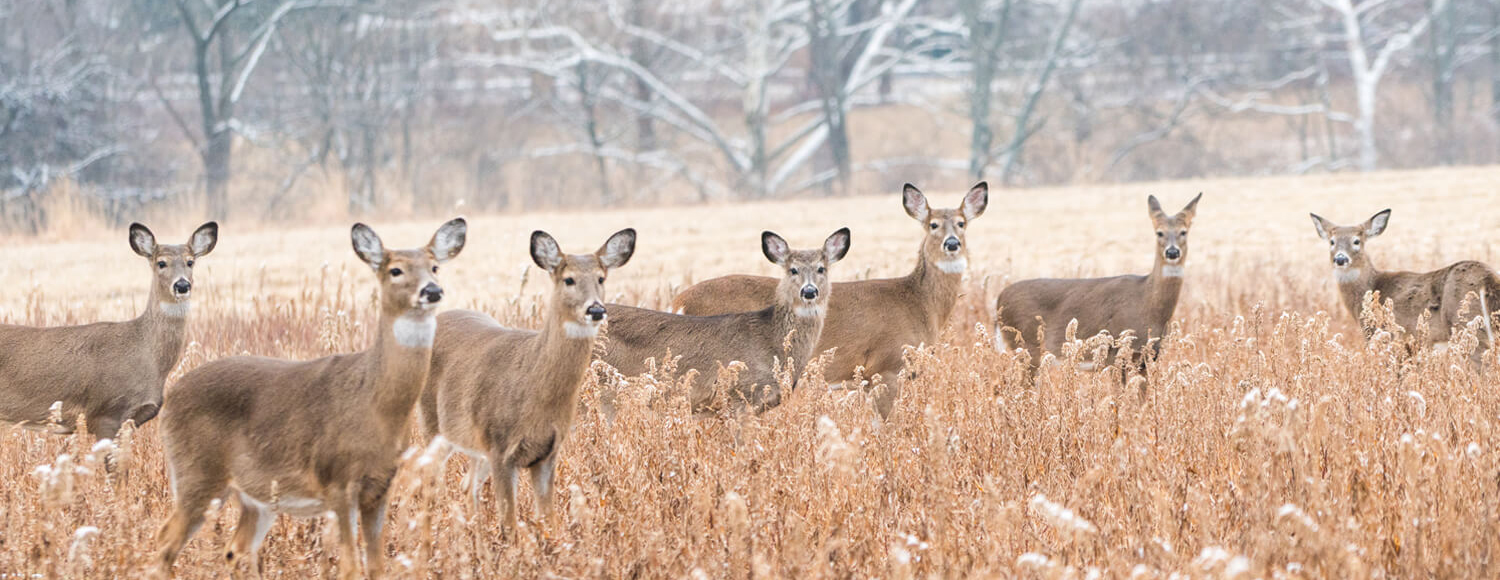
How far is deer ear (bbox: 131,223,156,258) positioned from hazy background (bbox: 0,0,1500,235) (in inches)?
1069

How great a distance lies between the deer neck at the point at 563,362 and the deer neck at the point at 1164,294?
5.19m

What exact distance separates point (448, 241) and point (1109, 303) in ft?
19.6

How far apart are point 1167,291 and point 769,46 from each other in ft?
105

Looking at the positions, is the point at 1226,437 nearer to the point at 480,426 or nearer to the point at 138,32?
the point at 480,426

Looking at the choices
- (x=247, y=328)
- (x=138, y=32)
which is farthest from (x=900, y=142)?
(x=247, y=328)

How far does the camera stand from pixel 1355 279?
11.1 meters

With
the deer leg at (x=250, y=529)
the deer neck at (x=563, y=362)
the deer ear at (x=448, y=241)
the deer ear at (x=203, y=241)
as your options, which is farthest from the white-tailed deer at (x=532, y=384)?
the deer ear at (x=203, y=241)

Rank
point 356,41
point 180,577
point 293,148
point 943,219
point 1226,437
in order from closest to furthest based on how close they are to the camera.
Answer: point 180,577, point 1226,437, point 943,219, point 356,41, point 293,148

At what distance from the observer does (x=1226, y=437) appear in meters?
6.74

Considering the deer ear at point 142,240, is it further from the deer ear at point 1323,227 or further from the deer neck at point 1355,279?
the deer ear at point 1323,227

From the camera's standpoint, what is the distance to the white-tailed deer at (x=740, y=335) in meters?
7.85

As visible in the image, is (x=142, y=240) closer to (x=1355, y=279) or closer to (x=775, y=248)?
(x=775, y=248)

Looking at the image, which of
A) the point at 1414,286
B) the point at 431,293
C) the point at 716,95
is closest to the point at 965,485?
the point at 431,293

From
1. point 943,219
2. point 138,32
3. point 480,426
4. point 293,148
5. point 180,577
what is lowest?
point 180,577
